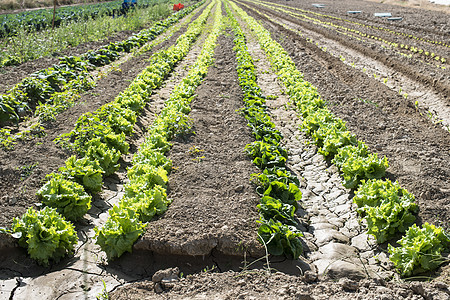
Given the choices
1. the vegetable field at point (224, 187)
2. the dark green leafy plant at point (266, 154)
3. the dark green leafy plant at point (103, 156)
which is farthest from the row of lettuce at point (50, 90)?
the dark green leafy plant at point (266, 154)

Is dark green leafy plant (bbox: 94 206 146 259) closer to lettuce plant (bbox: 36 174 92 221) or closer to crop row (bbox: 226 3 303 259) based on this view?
lettuce plant (bbox: 36 174 92 221)

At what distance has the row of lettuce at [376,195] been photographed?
166 inches

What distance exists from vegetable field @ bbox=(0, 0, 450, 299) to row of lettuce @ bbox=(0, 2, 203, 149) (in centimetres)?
5

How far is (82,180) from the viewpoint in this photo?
576cm

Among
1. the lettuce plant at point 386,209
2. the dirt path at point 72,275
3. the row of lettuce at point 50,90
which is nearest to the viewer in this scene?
the dirt path at point 72,275

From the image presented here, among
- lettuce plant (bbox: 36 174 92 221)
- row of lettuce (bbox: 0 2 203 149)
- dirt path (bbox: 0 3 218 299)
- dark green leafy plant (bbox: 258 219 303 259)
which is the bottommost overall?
dirt path (bbox: 0 3 218 299)

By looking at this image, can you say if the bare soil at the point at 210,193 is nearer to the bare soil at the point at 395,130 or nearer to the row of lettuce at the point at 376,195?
the row of lettuce at the point at 376,195

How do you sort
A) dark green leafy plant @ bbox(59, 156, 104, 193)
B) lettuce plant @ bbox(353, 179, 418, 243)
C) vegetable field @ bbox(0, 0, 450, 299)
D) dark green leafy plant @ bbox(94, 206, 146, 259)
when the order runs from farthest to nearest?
1. dark green leafy plant @ bbox(59, 156, 104, 193)
2. lettuce plant @ bbox(353, 179, 418, 243)
3. dark green leafy plant @ bbox(94, 206, 146, 259)
4. vegetable field @ bbox(0, 0, 450, 299)

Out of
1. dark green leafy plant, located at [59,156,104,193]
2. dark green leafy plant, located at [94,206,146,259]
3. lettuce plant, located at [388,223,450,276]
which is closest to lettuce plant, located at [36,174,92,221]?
dark green leafy plant, located at [59,156,104,193]

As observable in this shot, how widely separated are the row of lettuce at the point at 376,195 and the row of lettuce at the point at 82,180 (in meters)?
2.78

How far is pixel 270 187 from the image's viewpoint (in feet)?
18.0

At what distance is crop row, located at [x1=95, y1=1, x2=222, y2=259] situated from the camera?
4590 millimetres

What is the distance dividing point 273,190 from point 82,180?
2.75 metres

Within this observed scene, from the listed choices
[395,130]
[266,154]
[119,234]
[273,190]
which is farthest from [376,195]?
[119,234]
